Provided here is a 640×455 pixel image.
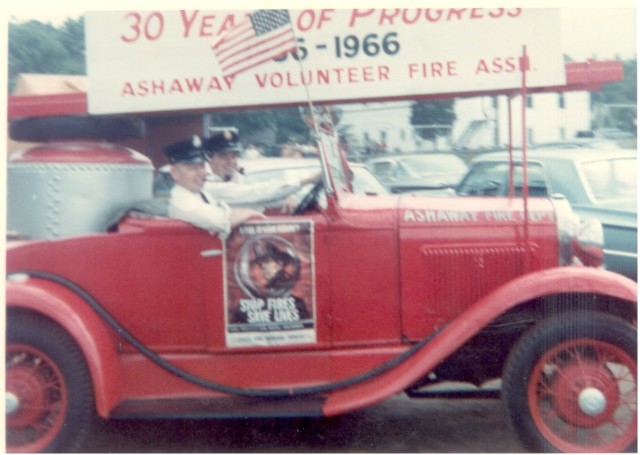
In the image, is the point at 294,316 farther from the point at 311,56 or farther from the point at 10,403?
the point at 10,403

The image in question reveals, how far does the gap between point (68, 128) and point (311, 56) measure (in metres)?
1.28

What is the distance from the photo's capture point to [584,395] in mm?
3791

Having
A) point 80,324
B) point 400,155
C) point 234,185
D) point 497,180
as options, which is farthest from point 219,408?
point 497,180

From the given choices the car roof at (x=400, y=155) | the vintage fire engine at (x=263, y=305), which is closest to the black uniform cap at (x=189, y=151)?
the vintage fire engine at (x=263, y=305)

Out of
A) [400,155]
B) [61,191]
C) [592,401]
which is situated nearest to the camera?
[592,401]

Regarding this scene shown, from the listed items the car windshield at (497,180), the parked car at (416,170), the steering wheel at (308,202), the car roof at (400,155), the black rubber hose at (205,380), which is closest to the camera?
the black rubber hose at (205,380)

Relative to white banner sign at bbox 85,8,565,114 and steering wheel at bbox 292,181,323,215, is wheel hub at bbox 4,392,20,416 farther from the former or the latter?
steering wheel at bbox 292,181,323,215

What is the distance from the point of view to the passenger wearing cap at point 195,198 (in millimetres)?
3939

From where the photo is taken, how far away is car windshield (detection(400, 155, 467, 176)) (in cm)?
486

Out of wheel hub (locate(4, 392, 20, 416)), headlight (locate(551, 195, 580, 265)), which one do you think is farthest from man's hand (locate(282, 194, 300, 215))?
wheel hub (locate(4, 392, 20, 416))

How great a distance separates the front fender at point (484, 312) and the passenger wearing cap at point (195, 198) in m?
0.98

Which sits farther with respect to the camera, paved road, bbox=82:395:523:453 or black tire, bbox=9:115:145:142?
paved road, bbox=82:395:523:453

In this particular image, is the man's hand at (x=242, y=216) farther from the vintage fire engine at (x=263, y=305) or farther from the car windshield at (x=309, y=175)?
the car windshield at (x=309, y=175)

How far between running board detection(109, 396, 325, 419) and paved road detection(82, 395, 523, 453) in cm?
39
